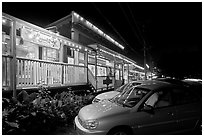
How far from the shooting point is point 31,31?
255 inches

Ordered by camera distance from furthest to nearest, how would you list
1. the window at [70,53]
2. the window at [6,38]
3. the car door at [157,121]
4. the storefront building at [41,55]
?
the window at [70,53] < the window at [6,38] < the storefront building at [41,55] < the car door at [157,121]

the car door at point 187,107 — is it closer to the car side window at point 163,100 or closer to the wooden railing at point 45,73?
the car side window at point 163,100

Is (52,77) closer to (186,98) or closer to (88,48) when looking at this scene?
(88,48)

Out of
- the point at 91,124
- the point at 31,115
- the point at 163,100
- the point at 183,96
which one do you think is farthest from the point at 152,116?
the point at 31,115

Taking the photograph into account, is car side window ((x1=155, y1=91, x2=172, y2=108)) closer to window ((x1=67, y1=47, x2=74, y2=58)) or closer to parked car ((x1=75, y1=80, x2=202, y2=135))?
parked car ((x1=75, y1=80, x2=202, y2=135))

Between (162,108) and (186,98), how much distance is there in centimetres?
96

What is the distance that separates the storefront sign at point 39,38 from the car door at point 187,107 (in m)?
5.89

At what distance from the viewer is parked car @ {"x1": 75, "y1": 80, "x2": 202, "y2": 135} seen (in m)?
3.67

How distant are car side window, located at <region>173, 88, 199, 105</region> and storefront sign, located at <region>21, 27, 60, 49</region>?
589 cm

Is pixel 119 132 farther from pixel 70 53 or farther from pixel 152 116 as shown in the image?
pixel 70 53

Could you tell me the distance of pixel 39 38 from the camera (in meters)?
6.90

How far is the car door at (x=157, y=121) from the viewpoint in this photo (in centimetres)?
383

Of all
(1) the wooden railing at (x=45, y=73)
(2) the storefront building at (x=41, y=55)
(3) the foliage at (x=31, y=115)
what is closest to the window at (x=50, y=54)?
(2) the storefront building at (x=41, y=55)

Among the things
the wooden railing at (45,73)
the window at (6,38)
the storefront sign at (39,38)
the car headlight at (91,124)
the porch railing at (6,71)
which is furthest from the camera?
the window at (6,38)
